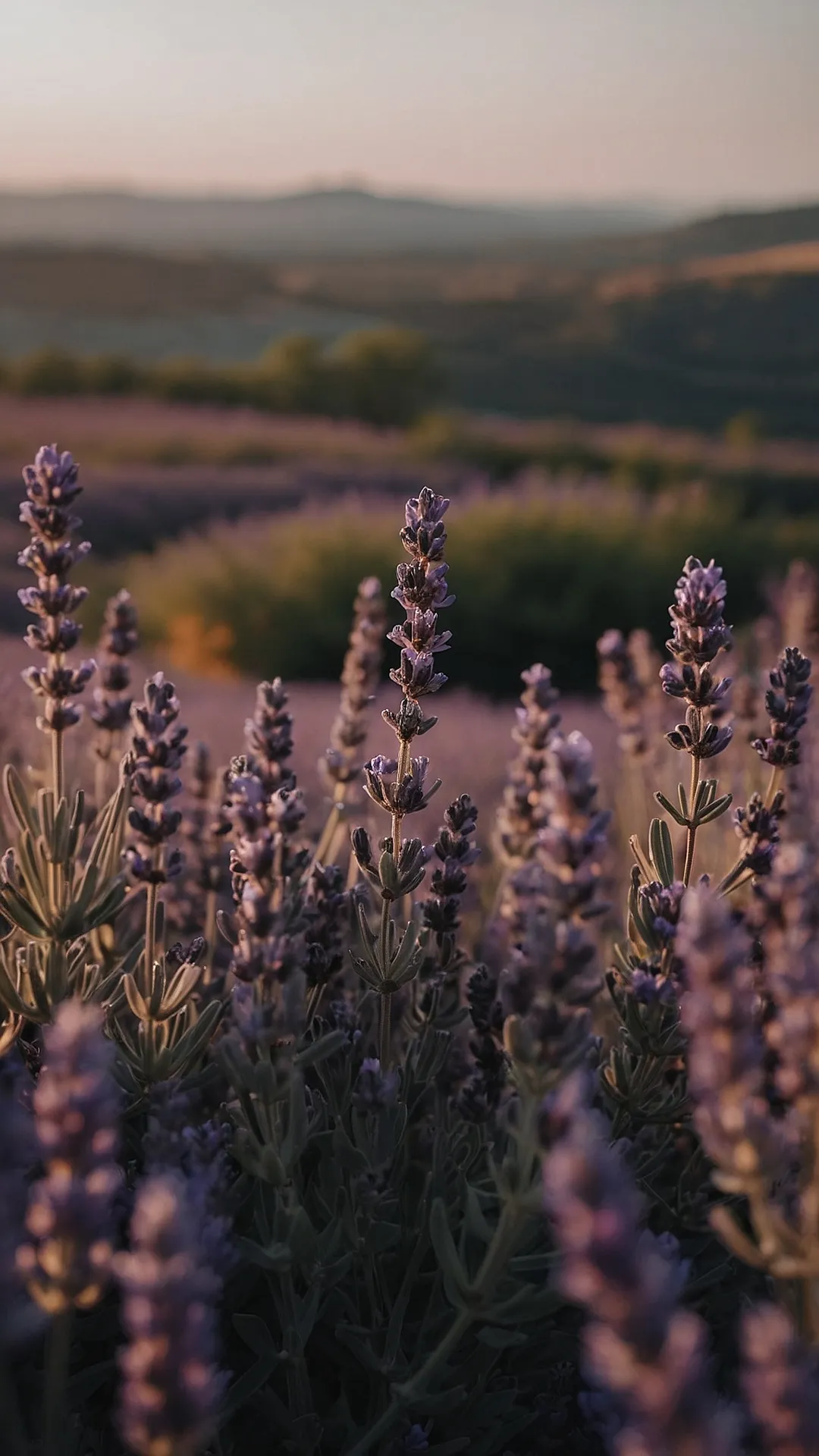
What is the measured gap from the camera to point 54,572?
169 centimetres

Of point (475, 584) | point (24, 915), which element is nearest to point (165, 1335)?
point (24, 915)

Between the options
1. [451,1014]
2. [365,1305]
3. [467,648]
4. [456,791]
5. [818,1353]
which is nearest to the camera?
[818,1353]

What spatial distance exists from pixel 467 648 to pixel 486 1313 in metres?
8.72

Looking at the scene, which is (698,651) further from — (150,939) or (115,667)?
(115,667)

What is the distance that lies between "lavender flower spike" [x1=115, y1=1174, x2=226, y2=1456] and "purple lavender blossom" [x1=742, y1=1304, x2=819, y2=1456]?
1.09 feet

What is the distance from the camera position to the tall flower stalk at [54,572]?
1.69m

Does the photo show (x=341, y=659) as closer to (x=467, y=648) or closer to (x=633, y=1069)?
(x=467, y=648)

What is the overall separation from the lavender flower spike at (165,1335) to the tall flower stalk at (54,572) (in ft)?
2.99

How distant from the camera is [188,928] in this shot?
8.49 feet

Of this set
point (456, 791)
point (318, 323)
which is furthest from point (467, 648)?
point (318, 323)

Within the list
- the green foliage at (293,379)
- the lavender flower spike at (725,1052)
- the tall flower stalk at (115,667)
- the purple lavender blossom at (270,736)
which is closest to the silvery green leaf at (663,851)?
the purple lavender blossom at (270,736)

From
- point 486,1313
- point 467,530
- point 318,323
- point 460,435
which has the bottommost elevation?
point 486,1313

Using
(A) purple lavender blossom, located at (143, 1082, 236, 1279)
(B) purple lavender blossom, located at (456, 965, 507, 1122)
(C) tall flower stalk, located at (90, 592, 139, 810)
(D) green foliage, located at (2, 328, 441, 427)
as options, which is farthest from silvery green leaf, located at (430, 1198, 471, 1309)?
(D) green foliage, located at (2, 328, 441, 427)

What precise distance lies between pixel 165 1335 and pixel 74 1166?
156 mm
